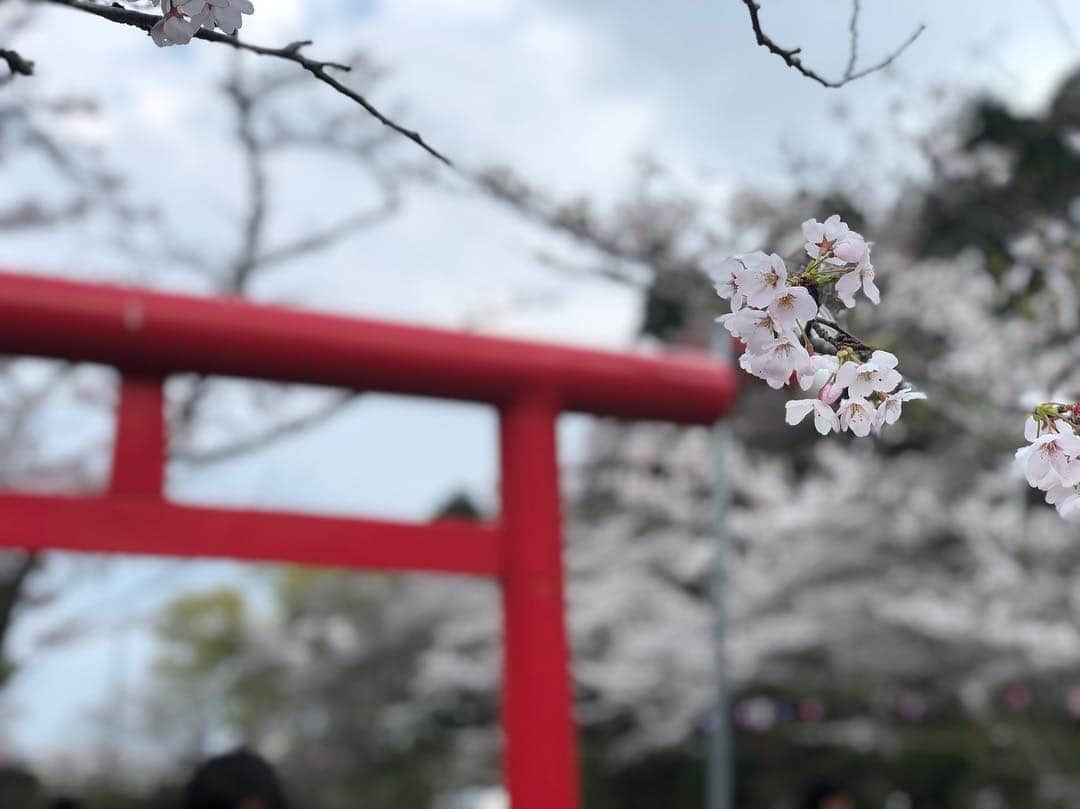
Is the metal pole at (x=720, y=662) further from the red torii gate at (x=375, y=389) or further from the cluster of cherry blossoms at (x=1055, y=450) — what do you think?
the cluster of cherry blossoms at (x=1055, y=450)

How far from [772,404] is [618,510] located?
181 centimetres

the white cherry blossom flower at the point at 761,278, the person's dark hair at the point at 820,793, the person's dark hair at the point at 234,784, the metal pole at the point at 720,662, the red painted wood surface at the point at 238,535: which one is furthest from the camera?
the metal pole at the point at 720,662

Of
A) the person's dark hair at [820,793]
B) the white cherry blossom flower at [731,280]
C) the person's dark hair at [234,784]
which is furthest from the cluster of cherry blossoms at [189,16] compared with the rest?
the person's dark hair at [820,793]

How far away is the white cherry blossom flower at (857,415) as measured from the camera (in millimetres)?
1096

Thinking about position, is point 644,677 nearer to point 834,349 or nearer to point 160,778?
point 160,778

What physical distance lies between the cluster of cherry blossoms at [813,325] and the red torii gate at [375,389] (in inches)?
87.0

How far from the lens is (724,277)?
1056 mm

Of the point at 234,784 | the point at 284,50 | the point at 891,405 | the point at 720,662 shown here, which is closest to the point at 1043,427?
the point at 891,405

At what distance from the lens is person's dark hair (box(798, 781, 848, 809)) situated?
345 centimetres

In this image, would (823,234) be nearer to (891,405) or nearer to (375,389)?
(891,405)

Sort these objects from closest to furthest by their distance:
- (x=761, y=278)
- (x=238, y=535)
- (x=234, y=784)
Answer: (x=761, y=278)
(x=234, y=784)
(x=238, y=535)

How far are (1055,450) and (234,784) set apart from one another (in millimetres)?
1872

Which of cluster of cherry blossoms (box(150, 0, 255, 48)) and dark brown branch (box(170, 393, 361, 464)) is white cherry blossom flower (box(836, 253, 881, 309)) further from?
dark brown branch (box(170, 393, 361, 464))

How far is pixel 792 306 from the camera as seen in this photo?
1047 mm
